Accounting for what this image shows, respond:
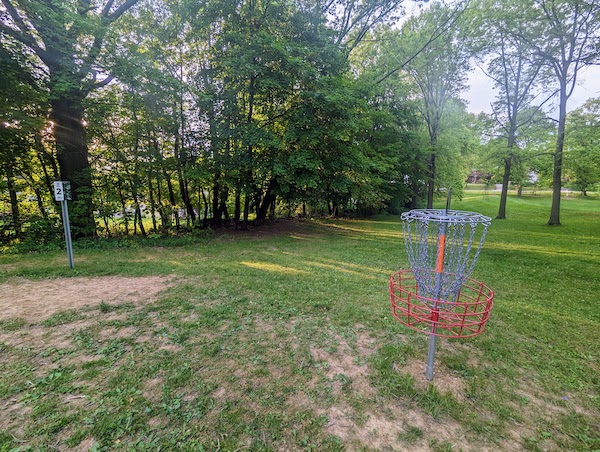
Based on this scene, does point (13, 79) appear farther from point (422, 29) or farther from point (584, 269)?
point (422, 29)

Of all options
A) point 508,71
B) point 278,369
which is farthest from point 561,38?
point 278,369

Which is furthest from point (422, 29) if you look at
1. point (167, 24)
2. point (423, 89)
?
point (167, 24)

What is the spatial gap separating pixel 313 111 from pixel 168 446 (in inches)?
318

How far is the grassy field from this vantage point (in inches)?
69.3

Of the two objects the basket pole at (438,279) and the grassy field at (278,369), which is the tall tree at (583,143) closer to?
the grassy field at (278,369)

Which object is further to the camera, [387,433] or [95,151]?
[95,151]

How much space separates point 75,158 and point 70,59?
2.39 metres

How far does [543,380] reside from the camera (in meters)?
2.36

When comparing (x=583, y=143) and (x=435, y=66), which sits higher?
(x=435, y=66)

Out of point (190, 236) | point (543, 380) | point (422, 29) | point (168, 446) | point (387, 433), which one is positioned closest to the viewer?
point (168, 446)

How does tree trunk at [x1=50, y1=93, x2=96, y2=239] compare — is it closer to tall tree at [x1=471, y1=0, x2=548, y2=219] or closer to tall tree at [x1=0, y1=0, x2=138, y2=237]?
tall tree at [x1=0, y1=0, x2=138, y2=237]

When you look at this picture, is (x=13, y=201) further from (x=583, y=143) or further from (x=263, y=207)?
(x=583, y=143)

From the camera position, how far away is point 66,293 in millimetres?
3824

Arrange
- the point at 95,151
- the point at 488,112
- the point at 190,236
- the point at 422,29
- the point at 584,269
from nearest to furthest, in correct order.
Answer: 1. the point at 584,269
2. the point at 95,151
3. the point at 190,236
4. the point at 422,29
5. the point at 488,112
